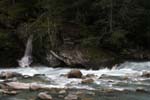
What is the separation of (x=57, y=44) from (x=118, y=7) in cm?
515

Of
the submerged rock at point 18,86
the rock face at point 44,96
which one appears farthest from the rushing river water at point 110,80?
the rock face at point 44,96

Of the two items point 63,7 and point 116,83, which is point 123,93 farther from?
point 63,7

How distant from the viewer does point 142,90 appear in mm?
17656

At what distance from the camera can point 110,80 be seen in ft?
67.5

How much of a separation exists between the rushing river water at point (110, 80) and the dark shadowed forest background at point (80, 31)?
3.99 ft

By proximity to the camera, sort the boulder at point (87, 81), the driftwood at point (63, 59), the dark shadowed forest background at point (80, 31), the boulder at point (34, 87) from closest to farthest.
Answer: the boulder at point (34, 87) → the boulder at point (87, 81) → the driftwood at point (63, 59) → the dark shadowed forest background at point (80, 31)

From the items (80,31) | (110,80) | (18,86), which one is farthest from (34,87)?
(80,31)

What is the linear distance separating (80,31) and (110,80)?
7587mm

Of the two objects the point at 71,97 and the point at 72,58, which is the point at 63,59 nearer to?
the point at 72,58

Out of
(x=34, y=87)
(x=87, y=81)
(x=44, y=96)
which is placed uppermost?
(x=44, y=96)

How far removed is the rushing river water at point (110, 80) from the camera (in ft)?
55.4

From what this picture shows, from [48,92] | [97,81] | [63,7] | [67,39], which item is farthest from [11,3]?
[48,92]

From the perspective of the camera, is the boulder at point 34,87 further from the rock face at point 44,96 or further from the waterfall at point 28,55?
the waterfall at point 28,55

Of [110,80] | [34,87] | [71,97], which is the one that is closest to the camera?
[71,97]
